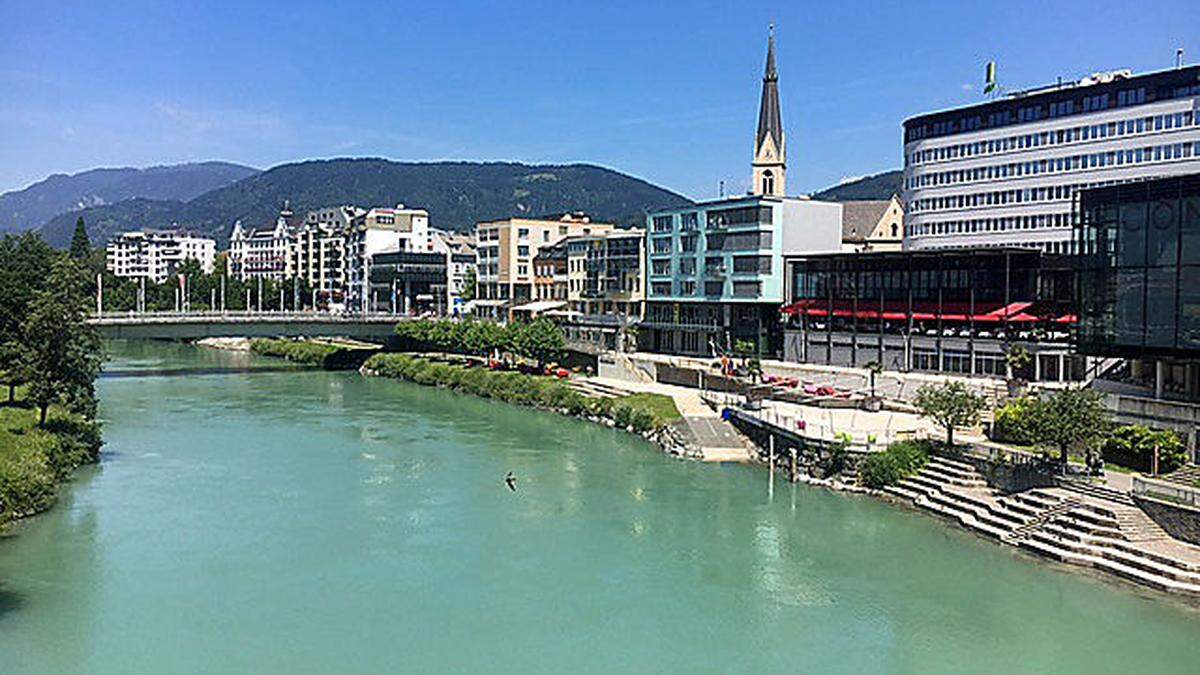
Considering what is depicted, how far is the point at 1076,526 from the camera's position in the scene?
28281 mm

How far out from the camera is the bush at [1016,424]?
33.4m

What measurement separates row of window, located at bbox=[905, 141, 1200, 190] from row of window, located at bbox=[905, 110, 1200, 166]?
92 cm

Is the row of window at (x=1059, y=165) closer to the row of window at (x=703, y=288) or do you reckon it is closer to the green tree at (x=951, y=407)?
the row of window at (x=703, y=288)

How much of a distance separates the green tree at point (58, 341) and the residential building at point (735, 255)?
3783cm

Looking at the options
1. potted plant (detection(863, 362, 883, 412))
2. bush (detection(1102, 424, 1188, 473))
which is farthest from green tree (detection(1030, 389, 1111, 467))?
potted plant (detection(863, 362, 883, 412))

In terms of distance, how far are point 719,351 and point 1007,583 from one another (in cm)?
4025

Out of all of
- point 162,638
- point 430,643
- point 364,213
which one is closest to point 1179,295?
point 430,643

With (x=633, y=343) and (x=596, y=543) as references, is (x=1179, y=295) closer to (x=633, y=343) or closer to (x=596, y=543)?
(x=596, y=543)

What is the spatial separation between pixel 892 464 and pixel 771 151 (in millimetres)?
40965

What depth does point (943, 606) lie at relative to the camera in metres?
24.7

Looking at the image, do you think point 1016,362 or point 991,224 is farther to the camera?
point 991,224

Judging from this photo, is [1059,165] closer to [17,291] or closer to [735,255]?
[735,255]

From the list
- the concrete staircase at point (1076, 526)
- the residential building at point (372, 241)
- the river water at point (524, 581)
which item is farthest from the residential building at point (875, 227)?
the residential building at point (372, 241)

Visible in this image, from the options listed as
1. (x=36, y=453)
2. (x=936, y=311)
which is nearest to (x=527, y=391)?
(x=936, y=311)
